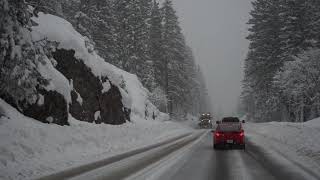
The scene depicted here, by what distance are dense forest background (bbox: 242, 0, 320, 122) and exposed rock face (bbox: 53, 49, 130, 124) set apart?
1942 centimetres

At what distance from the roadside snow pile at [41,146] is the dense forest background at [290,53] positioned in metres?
23.9

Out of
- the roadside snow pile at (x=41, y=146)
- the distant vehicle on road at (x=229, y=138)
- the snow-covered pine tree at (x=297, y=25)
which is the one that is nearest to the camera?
the roadside snow pile at (x=41, y=146)

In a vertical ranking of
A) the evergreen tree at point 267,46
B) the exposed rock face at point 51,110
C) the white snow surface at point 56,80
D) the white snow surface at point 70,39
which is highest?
the evergreen tree at point 267,46

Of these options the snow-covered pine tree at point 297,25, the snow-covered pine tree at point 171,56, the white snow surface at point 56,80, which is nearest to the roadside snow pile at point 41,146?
the white snow surface at point 56,80

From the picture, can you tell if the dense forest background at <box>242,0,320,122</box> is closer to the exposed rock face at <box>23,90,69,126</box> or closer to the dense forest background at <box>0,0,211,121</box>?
the dense forest background at <box>0,0,211,121</box>

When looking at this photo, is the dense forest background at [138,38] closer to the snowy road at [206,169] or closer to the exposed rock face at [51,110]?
the exposed rock face at [51,110]

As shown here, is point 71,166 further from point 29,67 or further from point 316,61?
point 316,61

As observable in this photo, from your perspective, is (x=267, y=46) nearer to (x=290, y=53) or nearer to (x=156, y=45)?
(x=290, y=53)

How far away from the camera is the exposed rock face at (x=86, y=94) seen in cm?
2258

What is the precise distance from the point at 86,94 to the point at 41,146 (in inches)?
392

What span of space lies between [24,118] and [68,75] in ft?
21.0

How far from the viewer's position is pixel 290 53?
4091 cm

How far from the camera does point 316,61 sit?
36281 mm

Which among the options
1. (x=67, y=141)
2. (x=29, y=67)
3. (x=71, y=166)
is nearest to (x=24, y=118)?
(x=67, y=141)
